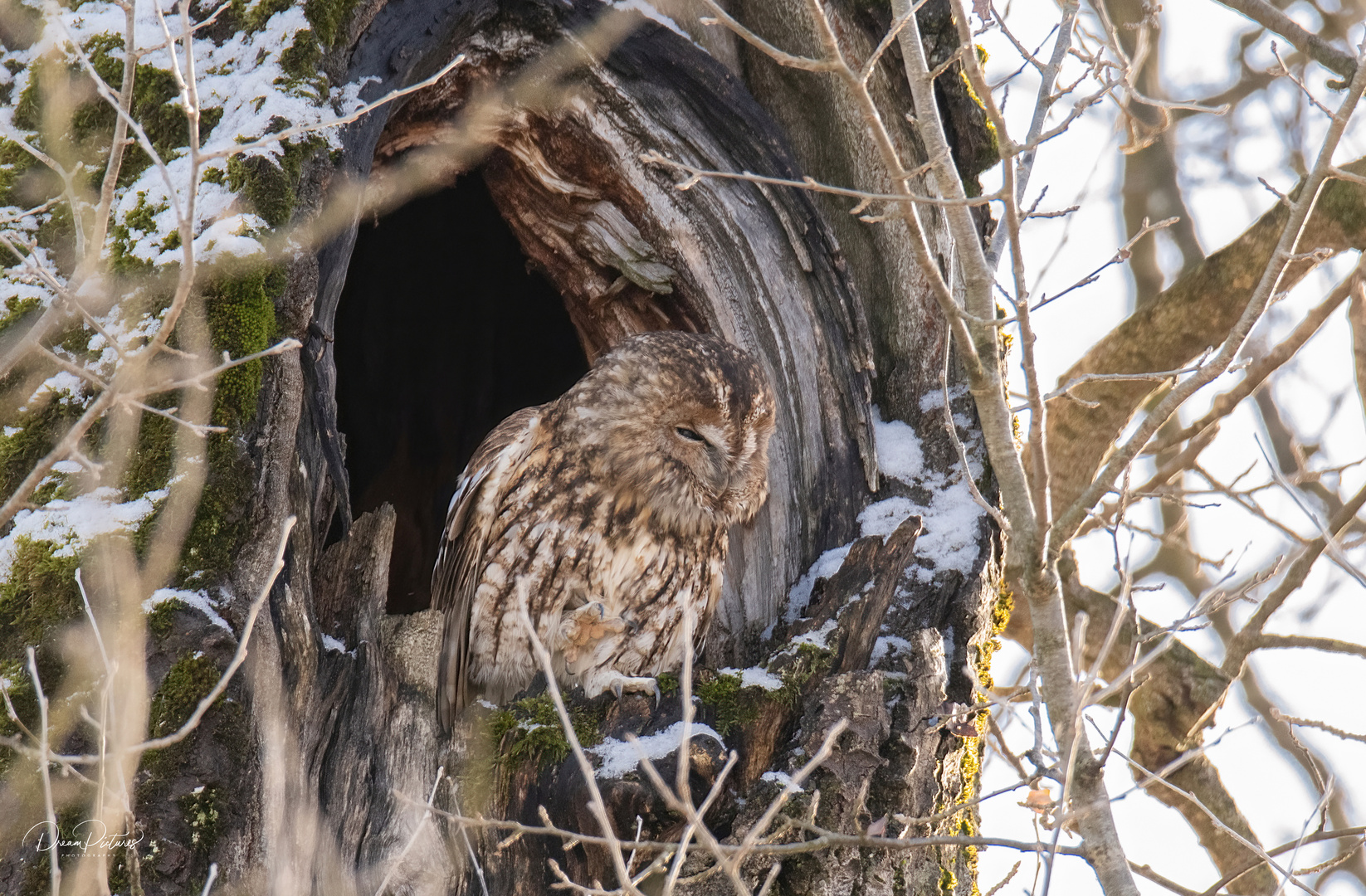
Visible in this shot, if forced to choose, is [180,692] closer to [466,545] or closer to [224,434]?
[224,434]

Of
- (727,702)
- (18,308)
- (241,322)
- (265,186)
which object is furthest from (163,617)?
(727,702)

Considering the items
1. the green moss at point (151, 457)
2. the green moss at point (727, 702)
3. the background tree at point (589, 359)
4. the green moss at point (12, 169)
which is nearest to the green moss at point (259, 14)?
the background tree at point (589, 359)

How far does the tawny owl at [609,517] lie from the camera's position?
301 centimetres

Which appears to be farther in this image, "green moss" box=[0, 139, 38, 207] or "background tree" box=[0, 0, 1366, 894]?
"green moss" box=[0, 139, 38, 207]

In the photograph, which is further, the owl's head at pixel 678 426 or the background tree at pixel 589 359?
the owl's head at pixel 678 426

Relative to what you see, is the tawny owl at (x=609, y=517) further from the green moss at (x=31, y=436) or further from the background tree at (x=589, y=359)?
the green moss at (x=31, y=436)

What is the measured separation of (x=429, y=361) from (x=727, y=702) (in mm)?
2617

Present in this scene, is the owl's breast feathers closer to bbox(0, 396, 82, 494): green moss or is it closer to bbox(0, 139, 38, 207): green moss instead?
bbox(0, 396, 82, 494): green moss

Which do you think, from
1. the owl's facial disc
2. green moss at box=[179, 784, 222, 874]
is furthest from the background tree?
the owl's facial disc

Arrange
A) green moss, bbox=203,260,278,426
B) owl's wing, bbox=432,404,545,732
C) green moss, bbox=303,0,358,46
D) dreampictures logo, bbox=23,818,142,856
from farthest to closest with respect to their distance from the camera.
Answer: owl's wing, bbox=432,404,545,732 → green moss, bbox=303,0,358,46 → green moss, bbox=203,260,278,426 → dreampictures logo, bbox=23,818,142,856

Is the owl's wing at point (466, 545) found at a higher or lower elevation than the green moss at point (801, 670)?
higher

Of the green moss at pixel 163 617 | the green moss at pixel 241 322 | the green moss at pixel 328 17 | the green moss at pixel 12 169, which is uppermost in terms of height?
the green moss at pixel 328 17

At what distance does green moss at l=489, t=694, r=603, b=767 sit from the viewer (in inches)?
93.0

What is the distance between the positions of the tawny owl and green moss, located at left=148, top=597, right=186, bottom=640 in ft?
3.56
